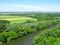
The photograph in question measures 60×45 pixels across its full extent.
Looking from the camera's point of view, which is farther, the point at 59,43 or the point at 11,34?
the point at 11,34

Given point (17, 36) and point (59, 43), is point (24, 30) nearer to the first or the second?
point (17, 36)

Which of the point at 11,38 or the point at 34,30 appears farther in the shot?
the point at 34,30

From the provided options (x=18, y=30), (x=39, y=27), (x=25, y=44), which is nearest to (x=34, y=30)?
(x=39, y=27)

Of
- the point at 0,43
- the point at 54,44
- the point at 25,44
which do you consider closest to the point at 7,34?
the point at 0,43

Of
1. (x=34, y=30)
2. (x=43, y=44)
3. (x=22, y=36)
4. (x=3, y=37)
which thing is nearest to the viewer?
(x=43, y=44)

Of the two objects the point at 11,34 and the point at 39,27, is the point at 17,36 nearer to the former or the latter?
the point at 11,34

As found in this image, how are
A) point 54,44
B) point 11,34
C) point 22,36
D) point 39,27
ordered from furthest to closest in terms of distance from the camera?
point 39,27 < point 22,36 < point 11,34 < point 54,44

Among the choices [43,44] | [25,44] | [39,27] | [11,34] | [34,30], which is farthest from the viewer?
[39,27]

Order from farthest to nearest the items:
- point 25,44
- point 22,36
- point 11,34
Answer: point 22,36, point 11,34, point 25,44
